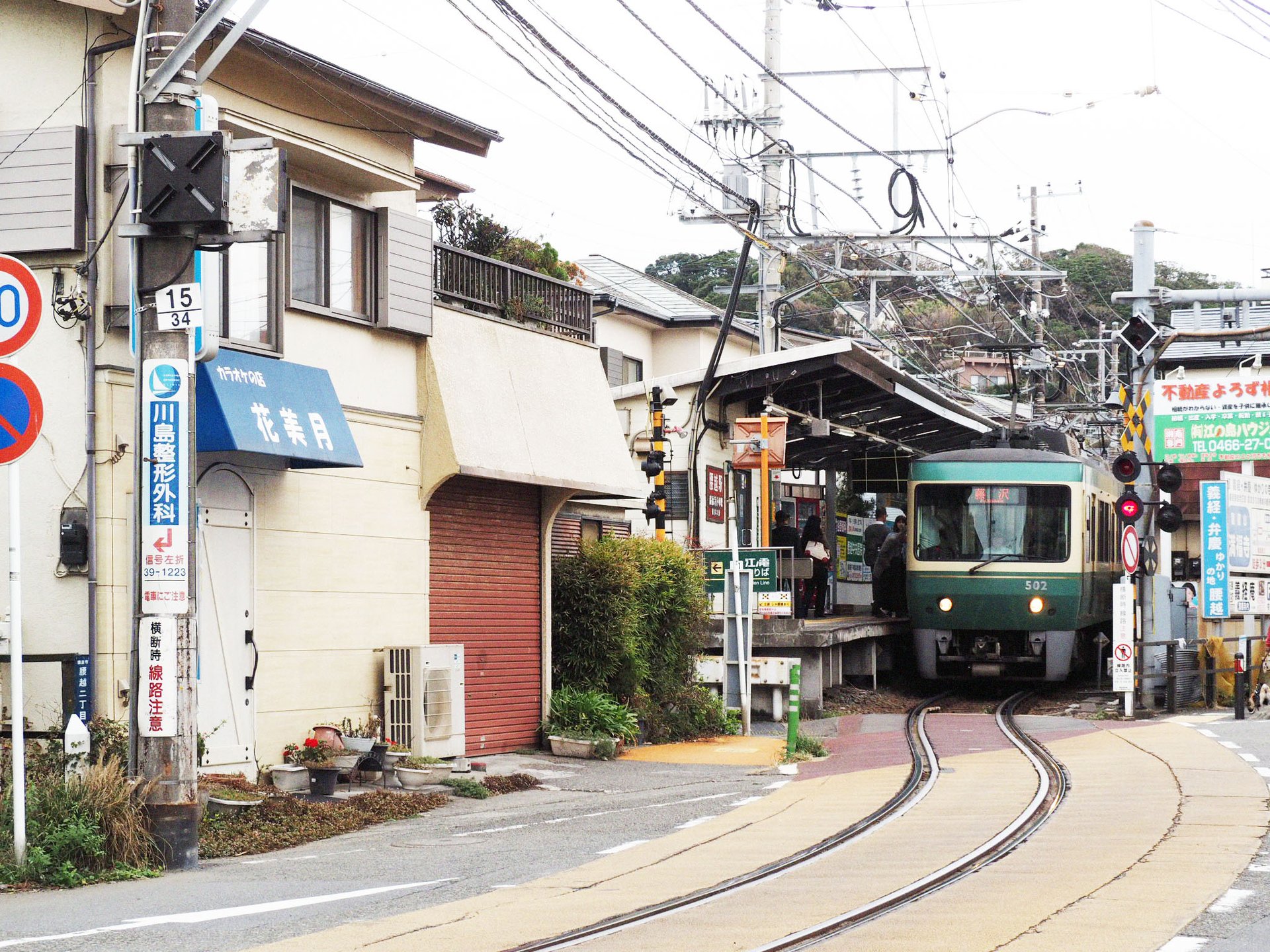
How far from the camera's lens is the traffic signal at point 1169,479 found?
65.8 feet

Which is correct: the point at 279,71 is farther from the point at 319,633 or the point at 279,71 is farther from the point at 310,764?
the point at 310,764

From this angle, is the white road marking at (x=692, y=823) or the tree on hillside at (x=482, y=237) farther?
the tree on hillside at (x=482, y=237)

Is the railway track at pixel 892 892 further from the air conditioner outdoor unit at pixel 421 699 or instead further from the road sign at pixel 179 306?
the road sign at pixel 179 306

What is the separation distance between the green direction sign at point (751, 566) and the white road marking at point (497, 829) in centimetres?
817

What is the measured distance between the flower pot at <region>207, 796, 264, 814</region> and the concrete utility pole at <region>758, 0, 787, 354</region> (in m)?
16.7

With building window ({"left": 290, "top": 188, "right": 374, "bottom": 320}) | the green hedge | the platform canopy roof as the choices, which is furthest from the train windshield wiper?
building window ({"left": 290, "top": 188, "right": 374, "bottom": 320})

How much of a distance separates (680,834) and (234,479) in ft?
14.5

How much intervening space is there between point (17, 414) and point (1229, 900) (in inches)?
262

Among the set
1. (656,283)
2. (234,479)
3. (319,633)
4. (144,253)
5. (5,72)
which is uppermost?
(656,283)

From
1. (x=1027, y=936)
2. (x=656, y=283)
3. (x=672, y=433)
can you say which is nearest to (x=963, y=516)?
(x=672, y=433)

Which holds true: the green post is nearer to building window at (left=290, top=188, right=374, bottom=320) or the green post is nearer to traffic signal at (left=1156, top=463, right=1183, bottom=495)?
building window at (left=290, top=188, right=374, bottom=320)

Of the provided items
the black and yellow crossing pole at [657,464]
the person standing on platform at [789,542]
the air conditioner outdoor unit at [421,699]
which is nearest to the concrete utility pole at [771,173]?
the person standing on platform at [789,542]

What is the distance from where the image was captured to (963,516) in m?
22.6

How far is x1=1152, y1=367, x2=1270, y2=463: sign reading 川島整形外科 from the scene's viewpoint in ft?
76.4
